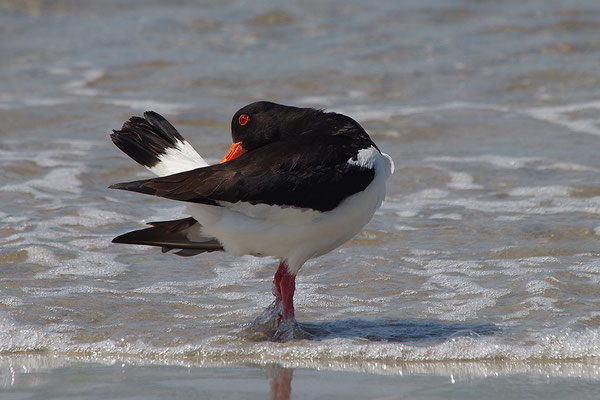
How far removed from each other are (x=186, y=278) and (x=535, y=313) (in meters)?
2.21

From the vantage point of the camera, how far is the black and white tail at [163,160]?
4.95 metres

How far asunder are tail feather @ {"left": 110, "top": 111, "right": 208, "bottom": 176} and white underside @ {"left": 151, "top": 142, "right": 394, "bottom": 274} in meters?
0.43

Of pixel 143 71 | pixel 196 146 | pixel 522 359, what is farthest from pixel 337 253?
pixel 143 71

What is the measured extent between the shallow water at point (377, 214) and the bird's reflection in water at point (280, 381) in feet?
0.30

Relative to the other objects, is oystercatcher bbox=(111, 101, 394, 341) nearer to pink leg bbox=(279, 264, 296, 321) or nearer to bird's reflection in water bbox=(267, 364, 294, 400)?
pink leg bbox=(279, 264, 296, 321)

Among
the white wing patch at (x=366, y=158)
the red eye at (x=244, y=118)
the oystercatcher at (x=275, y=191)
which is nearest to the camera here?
the oystercatcher at (x=275, y=191)

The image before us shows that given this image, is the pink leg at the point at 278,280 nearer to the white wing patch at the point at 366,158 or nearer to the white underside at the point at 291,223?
the white underside at the point at 291,223

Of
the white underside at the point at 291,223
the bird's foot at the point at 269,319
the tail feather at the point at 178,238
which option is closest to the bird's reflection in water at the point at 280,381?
the bird's foot at the point at 269,319

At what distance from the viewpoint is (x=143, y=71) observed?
12.1 meters

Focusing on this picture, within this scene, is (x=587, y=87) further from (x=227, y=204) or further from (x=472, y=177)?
(x=227, y=204)

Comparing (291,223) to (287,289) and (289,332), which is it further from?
(289,332)

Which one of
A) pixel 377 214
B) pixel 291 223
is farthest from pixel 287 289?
pixel 377 214

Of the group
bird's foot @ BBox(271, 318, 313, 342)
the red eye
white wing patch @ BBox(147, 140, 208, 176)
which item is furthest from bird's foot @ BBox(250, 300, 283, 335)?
the red eye

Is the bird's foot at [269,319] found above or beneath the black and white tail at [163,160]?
beneath
